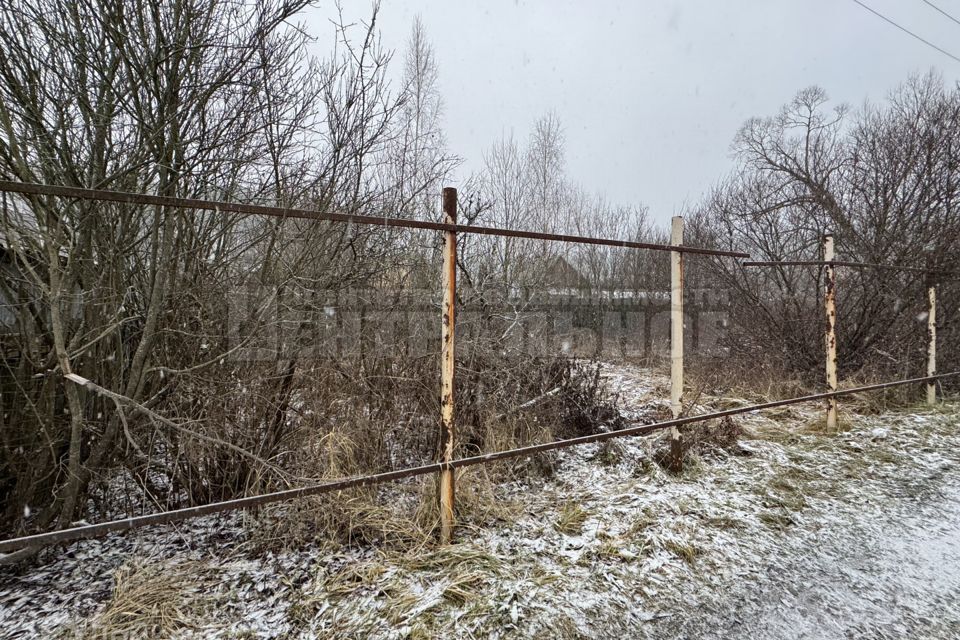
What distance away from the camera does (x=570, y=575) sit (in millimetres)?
2143

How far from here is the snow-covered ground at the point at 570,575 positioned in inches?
71.0

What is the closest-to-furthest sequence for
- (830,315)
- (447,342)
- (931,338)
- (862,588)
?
(862,588) → (447,342) → (830,315) → (931,338)

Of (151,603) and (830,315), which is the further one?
(830,315)

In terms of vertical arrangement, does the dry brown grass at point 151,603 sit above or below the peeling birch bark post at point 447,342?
below

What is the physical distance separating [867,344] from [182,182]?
8.66m

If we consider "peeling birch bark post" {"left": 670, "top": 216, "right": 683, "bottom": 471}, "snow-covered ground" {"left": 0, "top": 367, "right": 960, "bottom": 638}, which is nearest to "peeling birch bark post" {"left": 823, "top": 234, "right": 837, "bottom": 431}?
"snow-covered ground" {"left": 0, "top": 367, "right": 960, "bottom": 638}

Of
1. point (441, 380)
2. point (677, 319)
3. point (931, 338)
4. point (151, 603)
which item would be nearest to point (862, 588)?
point (677, 319)

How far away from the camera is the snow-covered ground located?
1804mm

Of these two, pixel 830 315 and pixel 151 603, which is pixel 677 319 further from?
pixel 151 603

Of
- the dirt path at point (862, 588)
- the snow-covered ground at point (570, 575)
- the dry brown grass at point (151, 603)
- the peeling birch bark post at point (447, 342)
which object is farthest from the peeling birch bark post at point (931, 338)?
the dry brown grass at point (151, 603)

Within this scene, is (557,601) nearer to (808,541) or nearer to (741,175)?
(808,541)

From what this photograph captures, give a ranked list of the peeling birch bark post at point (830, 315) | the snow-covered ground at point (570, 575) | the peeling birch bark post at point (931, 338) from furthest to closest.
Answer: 1. the peeling birch bark post at point (931, 338)
2. the peeling birch bark post at point (830, 315)
3. the snow-covered ground at point (570, 575)

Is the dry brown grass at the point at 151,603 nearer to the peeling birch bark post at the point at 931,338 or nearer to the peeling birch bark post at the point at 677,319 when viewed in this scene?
the peeling birch bark post at the point at 677,319

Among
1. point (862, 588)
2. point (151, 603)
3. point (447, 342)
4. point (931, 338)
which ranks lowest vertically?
point (862, 588)
